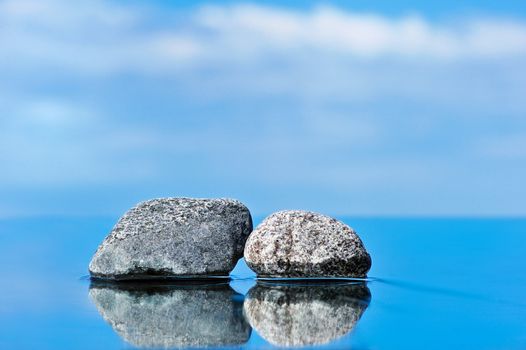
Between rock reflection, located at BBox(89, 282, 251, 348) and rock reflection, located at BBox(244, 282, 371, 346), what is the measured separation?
0.27 m

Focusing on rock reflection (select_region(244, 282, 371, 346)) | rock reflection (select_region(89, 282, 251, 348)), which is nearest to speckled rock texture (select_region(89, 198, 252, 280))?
rock reflection (select_region(89, 282, 251, 348))

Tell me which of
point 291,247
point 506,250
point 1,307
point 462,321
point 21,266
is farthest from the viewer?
point 506,250

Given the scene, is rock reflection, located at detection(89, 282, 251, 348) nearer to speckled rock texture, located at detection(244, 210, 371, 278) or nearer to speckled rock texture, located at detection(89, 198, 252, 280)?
speckled rock texture, located at detection(89, 198, 252, 280)

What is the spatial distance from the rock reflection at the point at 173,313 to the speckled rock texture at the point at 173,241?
1.61 feet

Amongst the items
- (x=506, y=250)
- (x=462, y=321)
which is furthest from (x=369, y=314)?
(x=506, y=250)

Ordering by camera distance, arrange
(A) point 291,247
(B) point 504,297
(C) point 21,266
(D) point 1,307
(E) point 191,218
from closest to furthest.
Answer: (D) point 1,307, (B) point 504,297, (A) point 291,247, (E) point 191,218, (C) point 21,266

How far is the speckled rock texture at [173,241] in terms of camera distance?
44.8ft

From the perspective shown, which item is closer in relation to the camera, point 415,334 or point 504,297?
point 415,334

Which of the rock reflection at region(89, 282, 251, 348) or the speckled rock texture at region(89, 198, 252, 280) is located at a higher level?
the speckled rock texture at region(89, 198, 252, 280)

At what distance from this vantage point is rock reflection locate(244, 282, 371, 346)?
8656mm

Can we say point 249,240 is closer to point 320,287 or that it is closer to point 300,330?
point 320,287

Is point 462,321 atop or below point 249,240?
below

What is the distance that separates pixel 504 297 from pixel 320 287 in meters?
2.86

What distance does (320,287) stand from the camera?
40.8 feet
